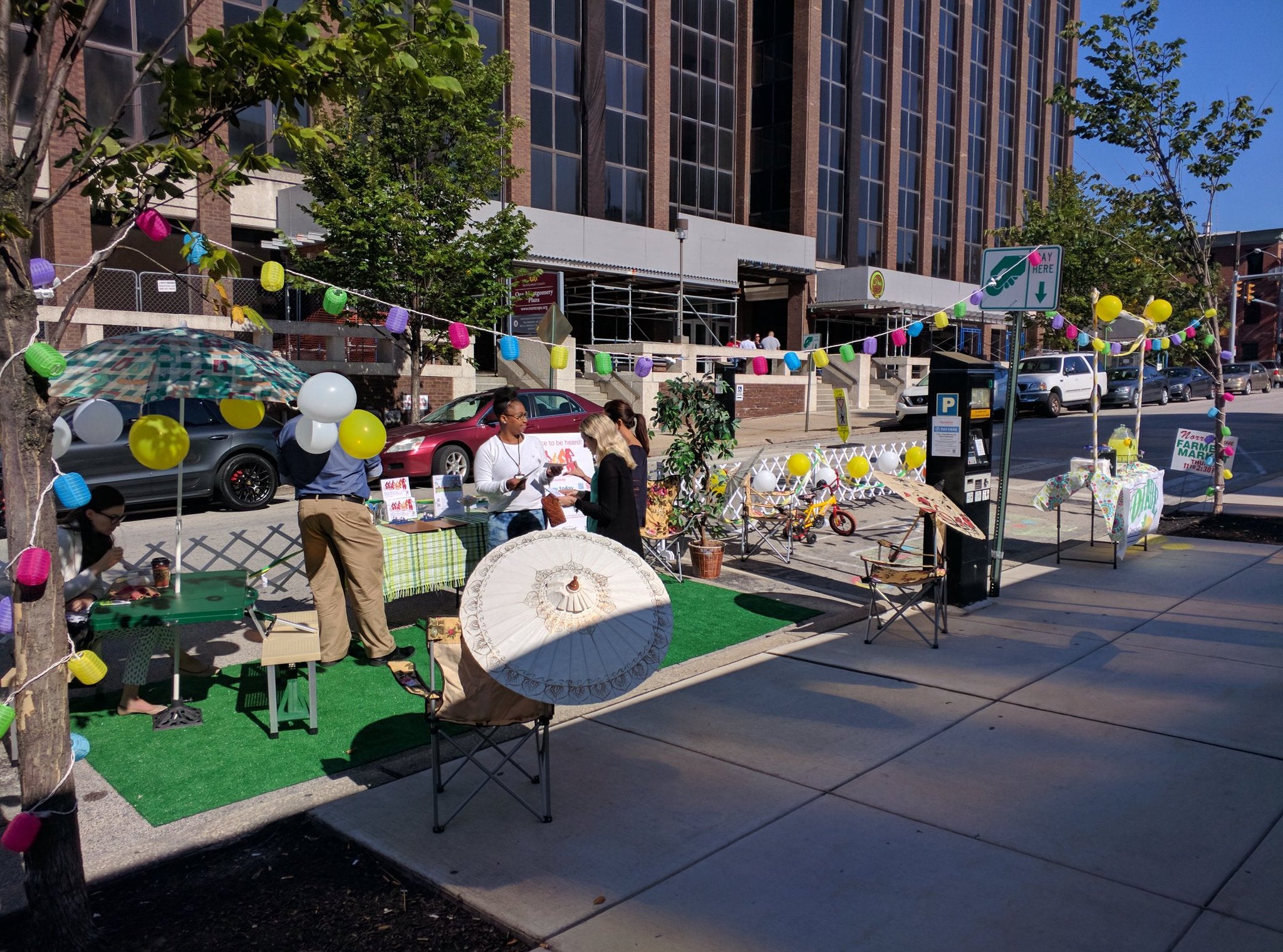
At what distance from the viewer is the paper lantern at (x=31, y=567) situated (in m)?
3.07

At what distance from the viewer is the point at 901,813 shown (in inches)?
174

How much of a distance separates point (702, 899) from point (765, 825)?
68cm

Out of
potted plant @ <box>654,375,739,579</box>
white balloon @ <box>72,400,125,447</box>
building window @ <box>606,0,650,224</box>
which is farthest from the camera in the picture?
building window @ <box>606,0,650,224</box>

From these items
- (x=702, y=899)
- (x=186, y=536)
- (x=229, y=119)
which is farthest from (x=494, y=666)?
(x=186, y=536)

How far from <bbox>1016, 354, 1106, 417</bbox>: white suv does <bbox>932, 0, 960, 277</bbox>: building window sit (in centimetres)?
1662

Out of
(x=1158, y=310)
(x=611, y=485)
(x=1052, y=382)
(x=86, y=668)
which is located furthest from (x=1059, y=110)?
(x=86, y=668)

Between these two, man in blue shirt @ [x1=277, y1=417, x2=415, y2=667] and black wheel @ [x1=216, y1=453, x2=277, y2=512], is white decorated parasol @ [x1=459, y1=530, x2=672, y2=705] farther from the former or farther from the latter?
black wheel @ [x1=216, y1=453, x2=277, y2=512]

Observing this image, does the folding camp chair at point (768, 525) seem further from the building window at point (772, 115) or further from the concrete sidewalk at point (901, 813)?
the building window at point (772, 115)

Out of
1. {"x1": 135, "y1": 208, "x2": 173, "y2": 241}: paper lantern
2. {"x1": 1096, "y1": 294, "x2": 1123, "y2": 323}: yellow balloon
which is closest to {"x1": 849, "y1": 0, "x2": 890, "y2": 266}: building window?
{"x1": 1096, "y1": 294, "x2": 1123, "y2": 323}: yellow balloon

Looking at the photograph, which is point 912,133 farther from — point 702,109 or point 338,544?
point 338,544

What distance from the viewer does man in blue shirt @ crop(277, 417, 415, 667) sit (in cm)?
625

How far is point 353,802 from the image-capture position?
15.0ft

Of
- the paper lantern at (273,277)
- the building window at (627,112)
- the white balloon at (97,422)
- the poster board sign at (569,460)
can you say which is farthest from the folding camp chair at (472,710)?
the building window at (627,112)

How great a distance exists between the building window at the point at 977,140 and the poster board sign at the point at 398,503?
143ft
